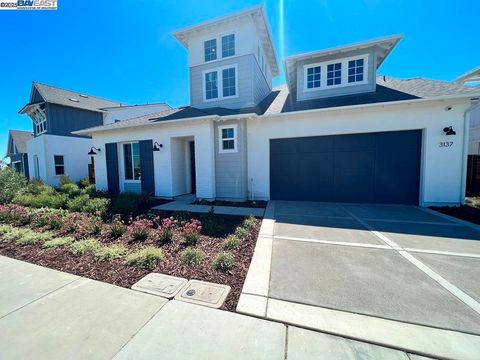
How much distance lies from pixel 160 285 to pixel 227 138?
22.5 feet

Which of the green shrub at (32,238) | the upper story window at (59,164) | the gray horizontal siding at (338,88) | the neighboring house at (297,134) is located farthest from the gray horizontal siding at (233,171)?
the upper story window at (59,164)

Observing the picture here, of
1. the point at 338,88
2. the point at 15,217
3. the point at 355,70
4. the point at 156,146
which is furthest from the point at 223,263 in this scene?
the point at 355,70

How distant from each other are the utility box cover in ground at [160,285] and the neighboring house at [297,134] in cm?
575

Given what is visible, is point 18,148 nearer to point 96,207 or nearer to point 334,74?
point 96,207

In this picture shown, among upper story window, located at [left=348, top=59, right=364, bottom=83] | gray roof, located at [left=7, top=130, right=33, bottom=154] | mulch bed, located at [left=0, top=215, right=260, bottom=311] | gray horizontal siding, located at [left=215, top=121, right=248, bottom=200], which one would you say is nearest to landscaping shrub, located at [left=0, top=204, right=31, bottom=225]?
mulch bed, located at [left=0, top=215, right=260, bottom=311]

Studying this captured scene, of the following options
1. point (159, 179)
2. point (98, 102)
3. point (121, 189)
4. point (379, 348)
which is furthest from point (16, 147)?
point (379, 348)

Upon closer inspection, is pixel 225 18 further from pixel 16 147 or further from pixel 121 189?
pixel 16 147

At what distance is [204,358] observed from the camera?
1876mm

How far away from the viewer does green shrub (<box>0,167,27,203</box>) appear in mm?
9773

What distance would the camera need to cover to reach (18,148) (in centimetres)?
2344

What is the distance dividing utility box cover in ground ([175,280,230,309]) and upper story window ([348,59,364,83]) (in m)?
10.1

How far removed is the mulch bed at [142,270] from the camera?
3238 millimetres

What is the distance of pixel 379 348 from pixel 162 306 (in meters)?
2.39

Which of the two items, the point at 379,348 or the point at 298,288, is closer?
the point at 379,348
